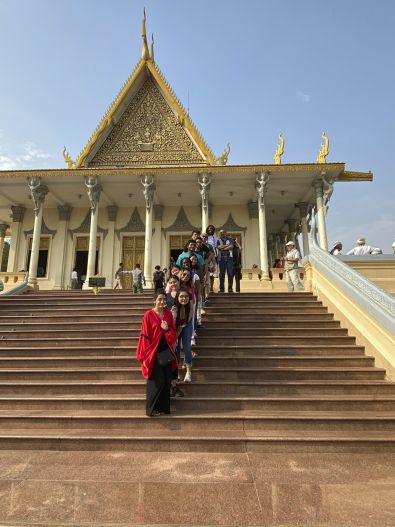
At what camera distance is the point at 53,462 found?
3094 mm

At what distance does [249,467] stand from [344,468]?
0.80m

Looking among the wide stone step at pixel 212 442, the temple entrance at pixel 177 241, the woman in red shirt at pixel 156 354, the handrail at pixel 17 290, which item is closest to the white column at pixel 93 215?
the handrail at pixel 17 290

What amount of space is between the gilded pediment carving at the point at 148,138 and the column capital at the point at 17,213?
4084mm

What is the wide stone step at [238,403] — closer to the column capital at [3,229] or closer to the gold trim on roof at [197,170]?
the gold trim on roof at [197,170]

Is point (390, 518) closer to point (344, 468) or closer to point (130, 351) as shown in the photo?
point (344, 468)

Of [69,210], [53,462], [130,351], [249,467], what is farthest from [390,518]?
[69,210]

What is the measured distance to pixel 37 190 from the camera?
12625 mm

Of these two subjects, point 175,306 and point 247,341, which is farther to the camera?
point 247,341

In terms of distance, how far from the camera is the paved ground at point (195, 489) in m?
2.22

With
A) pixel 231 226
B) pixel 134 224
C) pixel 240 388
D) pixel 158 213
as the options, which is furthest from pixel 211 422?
pixel 134 224

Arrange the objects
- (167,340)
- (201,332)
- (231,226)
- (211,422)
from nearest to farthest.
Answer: (211,422) → (167,340) → (201,332) → (231,226)

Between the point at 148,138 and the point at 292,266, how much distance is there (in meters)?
9.03

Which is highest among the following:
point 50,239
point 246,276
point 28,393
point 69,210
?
point 69,210

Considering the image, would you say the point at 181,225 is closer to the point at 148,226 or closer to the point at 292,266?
the point at 148,226
